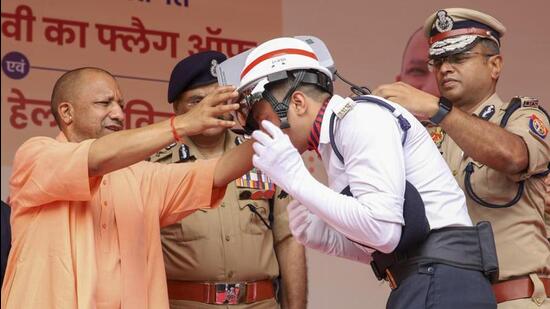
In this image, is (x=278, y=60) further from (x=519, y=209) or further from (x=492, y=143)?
(x=519, y=209)

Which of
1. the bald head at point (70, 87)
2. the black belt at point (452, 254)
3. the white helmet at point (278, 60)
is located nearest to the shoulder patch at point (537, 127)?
the black belt at point (452, 254)

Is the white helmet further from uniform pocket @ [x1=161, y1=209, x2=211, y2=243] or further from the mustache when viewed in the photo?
uniform pocket @ [x1=161, y1=209, x2=211, y2=243]

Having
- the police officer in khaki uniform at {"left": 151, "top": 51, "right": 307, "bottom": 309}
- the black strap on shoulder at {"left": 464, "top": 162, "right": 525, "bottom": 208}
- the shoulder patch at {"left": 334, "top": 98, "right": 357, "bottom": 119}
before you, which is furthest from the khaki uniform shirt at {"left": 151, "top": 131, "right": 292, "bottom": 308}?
the shoulder patch at {"left": 334, "top": 98, "right": 357, "bottom": 119}

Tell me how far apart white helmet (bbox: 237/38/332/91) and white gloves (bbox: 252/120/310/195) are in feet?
0.78

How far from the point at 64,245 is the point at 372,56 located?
274 cm

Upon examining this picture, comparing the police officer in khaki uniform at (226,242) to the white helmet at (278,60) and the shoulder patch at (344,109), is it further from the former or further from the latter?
the shoulder patch at (344,109)

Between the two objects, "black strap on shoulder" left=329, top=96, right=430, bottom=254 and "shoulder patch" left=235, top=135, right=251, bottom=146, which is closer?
"black strap on shoulder" left=329, top=96, right=430, bottom=254

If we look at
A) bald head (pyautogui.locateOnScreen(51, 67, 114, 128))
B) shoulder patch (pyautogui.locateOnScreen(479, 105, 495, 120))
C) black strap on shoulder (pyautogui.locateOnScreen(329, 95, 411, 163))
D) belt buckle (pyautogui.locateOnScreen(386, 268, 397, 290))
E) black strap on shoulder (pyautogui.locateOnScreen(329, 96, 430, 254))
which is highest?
bald head (pyautogui.locateOnScreen(51, 67, 114, 128))

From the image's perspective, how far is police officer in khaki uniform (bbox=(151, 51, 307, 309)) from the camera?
151 inches

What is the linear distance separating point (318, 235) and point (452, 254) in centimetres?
43

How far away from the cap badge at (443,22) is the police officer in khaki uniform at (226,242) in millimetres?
878

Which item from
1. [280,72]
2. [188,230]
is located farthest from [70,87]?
[280,72]

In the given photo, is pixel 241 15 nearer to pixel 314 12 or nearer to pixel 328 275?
pixel 314 12

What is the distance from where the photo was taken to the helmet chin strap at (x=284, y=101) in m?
2.82
